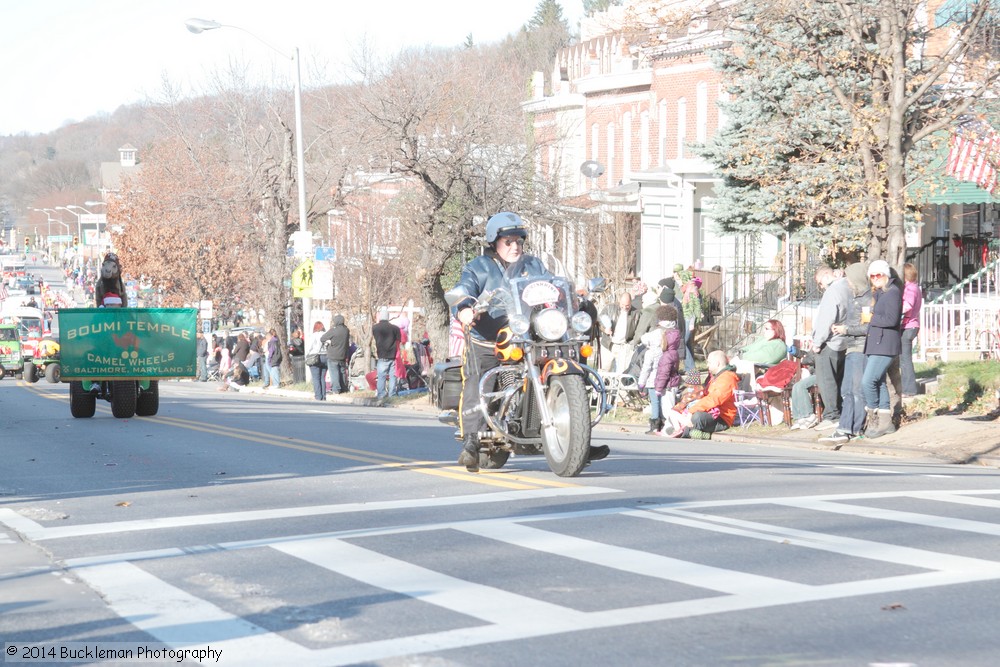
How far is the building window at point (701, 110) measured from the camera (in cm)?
4203

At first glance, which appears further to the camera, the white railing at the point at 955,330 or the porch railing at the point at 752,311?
the porch railing at the point at 752,311

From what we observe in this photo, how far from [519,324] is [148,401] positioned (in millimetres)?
12387

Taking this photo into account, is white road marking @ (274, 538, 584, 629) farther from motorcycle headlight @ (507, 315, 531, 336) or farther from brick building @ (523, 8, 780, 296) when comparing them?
brick building @ (523, 8, 780, 296)

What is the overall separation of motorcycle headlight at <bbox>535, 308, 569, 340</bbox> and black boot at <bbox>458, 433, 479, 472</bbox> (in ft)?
4.07

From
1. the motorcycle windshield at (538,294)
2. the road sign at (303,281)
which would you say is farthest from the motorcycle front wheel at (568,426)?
the road sign at (303,281)

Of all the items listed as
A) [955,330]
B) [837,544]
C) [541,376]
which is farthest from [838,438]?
[837,544]

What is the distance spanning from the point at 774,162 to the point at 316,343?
1347cm

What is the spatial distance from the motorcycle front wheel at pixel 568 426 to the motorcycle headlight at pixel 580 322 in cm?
40

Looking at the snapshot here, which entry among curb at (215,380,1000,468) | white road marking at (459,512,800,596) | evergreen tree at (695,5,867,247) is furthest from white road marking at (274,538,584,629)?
evergreen tree at (695,5,867,247)

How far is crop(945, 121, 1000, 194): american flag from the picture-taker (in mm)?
22337

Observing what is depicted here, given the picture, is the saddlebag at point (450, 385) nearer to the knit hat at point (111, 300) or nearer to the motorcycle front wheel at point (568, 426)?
the motorcycle front wheel at point (568, 426)

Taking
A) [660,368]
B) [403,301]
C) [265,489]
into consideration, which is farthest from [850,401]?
[403,301]

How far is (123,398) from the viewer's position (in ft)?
69.0

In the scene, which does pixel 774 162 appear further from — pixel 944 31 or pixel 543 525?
pixel 543 525
